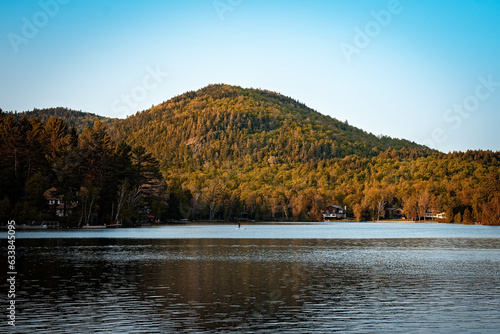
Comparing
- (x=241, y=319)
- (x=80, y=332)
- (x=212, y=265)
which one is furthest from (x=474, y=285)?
(x=80, y=332)

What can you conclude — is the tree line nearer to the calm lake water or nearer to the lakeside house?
the lakeside house

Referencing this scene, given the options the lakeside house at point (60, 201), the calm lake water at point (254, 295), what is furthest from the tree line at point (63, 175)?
the calm lake water at point (254, 295)

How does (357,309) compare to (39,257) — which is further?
(39,257)

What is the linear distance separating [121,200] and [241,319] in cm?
10357

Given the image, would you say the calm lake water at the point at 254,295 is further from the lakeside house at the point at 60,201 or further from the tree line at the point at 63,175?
the lakeside house at the point at 60,201

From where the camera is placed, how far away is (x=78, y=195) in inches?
4215

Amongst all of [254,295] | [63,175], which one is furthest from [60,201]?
[254,295]

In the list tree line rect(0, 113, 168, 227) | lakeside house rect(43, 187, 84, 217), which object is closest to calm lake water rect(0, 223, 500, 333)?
tree line rect(0, 113, 168, 227)

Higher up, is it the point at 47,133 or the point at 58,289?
the point at 47,133

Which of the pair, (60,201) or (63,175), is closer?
(63,175)

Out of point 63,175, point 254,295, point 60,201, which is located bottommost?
point 254,295

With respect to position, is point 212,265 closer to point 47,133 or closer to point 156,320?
point 156,320

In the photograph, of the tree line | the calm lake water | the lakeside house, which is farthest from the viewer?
the lakeside house

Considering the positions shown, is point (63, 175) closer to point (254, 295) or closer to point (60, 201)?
point (60, 201)
